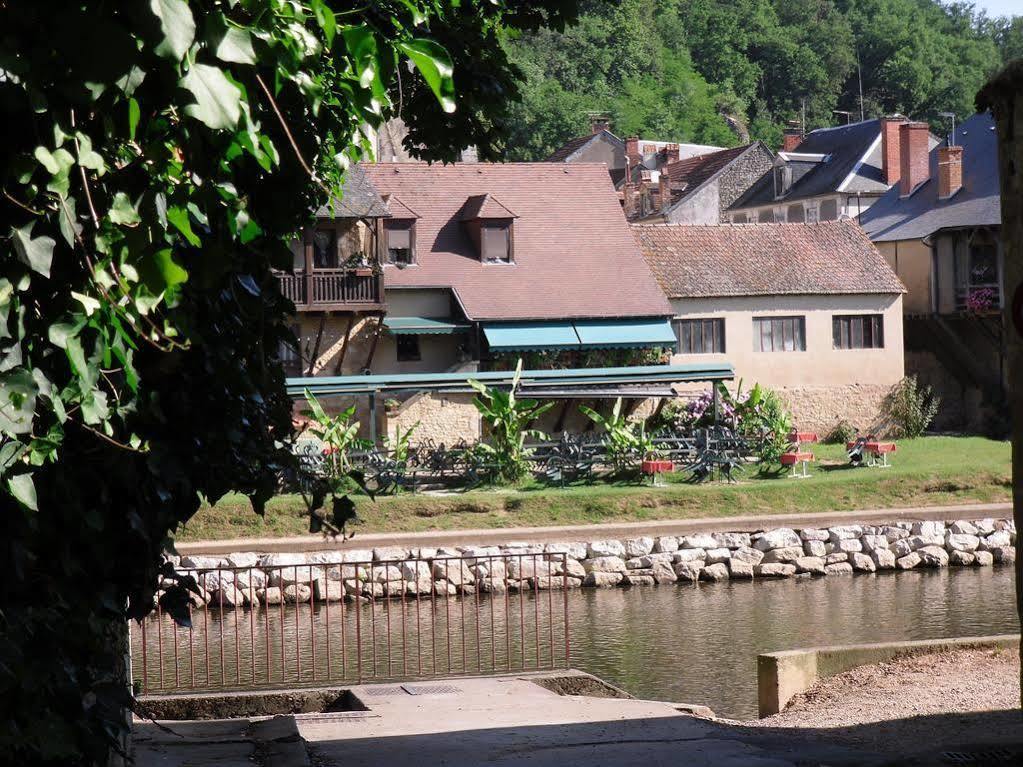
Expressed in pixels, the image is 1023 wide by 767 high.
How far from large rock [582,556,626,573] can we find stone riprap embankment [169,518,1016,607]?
2cm

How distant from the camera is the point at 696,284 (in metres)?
34.2

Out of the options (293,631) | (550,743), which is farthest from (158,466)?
(293,631)

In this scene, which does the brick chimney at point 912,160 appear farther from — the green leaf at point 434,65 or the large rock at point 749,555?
the green leaf at point 434,65

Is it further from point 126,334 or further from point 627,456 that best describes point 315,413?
point 126,334

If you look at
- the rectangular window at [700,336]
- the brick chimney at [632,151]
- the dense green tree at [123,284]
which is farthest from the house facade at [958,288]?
the dense green tree at [123,284]

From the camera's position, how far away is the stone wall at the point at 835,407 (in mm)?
34344

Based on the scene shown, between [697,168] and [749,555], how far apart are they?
42.5m

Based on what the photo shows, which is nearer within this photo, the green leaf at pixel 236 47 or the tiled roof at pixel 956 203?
the green leaf at pixel 236 47

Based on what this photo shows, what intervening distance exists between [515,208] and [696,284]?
519 cm

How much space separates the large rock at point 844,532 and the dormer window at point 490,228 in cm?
1256

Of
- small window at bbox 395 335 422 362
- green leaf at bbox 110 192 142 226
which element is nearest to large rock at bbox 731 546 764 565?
small window at bbox 395 335 422 362

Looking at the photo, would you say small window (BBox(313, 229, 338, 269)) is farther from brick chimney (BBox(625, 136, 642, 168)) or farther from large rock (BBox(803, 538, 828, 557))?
brick chimney (BBox(625, 136, 642, 168))

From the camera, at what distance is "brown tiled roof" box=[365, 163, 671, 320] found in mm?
32719

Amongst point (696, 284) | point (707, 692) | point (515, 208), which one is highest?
point (515, 208)
